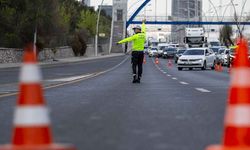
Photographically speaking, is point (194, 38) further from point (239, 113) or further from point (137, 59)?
point (239, 113)

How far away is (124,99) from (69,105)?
1637 mm

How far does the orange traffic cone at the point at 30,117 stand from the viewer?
4.97 meters

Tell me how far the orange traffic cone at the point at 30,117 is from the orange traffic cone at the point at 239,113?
1328mm

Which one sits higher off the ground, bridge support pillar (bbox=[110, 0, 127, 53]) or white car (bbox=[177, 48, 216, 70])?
bridge support pillar (bbox=[110, 0, 127, 53])

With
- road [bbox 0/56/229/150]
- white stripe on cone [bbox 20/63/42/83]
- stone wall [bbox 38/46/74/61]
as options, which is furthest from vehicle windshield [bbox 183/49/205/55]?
white stripe on cone [bbox 20/63/42/83]

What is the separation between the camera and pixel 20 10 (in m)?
57.7

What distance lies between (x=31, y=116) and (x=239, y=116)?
177 centimetres

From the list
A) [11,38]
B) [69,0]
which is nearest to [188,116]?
[11,38]

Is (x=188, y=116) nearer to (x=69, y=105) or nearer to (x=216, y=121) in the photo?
(x=216, y=121)

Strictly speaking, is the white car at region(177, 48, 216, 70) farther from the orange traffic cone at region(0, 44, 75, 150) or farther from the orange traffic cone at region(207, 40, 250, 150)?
the orange traffic cone at region(0, 44, 75, 150)

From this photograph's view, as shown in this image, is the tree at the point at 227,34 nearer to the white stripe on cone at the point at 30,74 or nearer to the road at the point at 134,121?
the road at the point at 134,121

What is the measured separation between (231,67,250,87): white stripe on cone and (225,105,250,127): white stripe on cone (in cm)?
23

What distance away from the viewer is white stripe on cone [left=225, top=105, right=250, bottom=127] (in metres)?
5.23

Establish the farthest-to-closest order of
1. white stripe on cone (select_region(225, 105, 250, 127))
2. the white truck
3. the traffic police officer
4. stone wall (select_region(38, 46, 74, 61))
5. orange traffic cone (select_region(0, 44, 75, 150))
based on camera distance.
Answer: the white truck, stone wall (select_region(38, 46, 74, 61)), the traffic police officer, white stripe on cone (select_region(225, 105, 250, 127)), orange traffic cone (select_region(0, 44, 75, 150))
